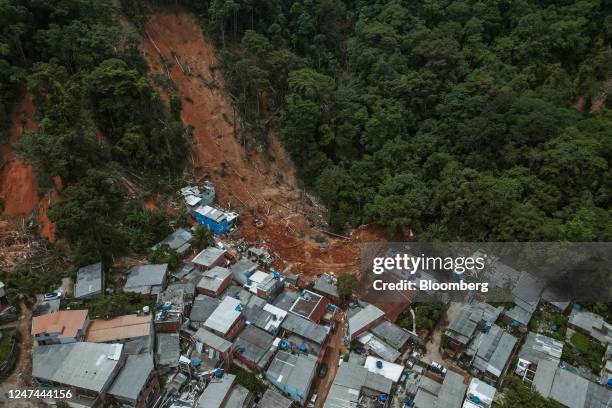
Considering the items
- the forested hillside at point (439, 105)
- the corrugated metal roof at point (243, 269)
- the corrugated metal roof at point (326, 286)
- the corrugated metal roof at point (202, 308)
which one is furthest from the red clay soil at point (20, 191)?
the corrugated metal roof at point (326, 286)

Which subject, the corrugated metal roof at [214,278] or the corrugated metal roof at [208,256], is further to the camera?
the corrugated metal roof at [208,256]

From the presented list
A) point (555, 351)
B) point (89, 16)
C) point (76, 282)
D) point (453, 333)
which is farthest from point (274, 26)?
point (555, 351)

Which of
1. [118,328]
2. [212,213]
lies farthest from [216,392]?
[212,213]

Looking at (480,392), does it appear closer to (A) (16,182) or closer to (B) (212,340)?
(B) (212,340)

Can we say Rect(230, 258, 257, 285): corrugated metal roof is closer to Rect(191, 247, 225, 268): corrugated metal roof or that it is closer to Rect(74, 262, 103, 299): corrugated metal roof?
Rect(191, 247, 225, 268): corrugated metal roof

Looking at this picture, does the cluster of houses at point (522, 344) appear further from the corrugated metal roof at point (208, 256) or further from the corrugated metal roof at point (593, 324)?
the corrugated metal roof at point (208, 256)

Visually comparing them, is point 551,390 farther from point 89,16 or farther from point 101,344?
point 89,16

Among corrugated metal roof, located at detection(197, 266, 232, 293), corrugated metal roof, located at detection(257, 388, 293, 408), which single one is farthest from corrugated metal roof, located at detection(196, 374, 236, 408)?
corrugated metal roof, located at detection(197, 266, 232, 293)
